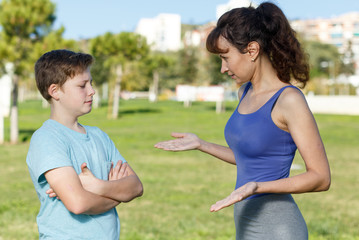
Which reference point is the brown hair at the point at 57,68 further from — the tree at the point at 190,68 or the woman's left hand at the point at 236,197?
the tree at the point at 190,68

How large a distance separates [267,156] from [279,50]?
0.53 metres

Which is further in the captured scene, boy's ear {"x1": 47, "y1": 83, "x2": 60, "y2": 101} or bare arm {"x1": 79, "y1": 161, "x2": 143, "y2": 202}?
boy's ear {"x1": 47, "y1": 83, "x2": 60, "y2": 101}

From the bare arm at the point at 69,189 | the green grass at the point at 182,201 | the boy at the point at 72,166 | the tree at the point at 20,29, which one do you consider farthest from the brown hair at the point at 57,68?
the tree at the point at 20,29

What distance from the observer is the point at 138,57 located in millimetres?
35875

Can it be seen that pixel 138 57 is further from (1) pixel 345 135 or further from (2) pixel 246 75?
(2) pixel 246 75

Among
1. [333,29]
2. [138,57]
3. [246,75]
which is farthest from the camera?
[333,29]

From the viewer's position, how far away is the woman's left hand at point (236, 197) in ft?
6.52

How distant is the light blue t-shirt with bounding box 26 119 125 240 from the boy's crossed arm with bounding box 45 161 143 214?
0.17 ft

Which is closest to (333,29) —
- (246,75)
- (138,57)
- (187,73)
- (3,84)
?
(187,73)

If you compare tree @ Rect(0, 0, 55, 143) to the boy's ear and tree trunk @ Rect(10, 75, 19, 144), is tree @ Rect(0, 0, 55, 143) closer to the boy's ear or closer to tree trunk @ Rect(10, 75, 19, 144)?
tree trunk @ Rect(10, 75, 19, 144)

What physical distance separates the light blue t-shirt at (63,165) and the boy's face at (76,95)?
10 cm

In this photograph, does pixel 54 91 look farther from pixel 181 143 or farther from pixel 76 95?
pixel 181 143

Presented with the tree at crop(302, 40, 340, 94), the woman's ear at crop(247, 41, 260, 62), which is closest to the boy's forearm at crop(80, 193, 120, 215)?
the woman's ear at crop(247, 41, 260, 62)

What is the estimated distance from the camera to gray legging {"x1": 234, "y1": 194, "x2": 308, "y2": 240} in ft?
7.72
